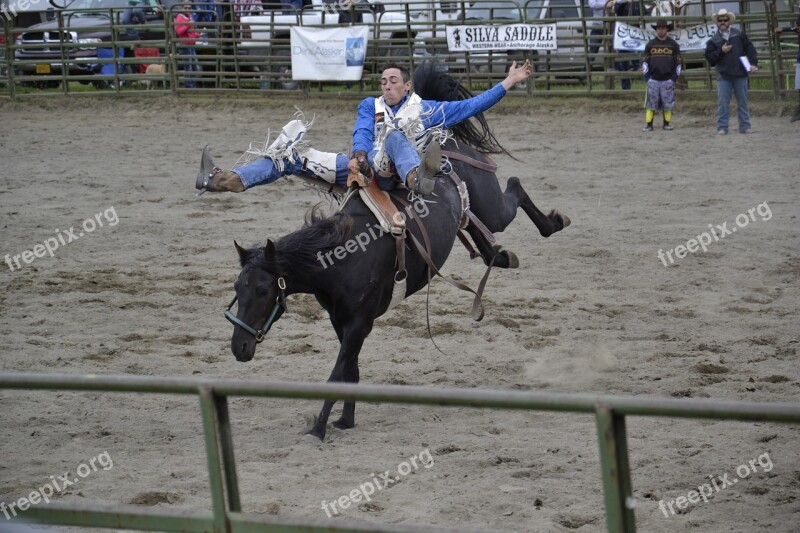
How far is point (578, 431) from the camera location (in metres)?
5.37

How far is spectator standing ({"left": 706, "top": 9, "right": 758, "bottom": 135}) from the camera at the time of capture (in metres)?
14.2

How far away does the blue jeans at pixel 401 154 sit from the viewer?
5812 mm

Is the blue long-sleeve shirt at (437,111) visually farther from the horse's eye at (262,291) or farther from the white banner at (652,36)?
the white banner at (652,36)

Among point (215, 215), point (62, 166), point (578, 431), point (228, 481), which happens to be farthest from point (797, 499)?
point (62, 166)

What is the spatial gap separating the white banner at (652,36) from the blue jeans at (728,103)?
2217 millimetres

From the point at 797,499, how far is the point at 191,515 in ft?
9.10

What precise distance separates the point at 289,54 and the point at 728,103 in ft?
26.5

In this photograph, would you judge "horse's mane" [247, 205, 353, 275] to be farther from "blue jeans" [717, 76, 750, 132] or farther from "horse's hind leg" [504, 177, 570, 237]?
"blue jeans" [717, 76, 750, 132]

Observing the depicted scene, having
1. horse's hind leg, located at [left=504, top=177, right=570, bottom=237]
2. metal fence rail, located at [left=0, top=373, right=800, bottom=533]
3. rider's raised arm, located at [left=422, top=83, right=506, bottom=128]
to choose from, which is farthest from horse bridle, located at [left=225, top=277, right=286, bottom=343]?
horse's hind leg, located at [left=504, top=177, right=570, bottom=237]

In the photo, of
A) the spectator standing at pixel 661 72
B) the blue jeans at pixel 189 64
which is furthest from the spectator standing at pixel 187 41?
the spectator standing at pixel 661 72

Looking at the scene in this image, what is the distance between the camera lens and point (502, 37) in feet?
56.5

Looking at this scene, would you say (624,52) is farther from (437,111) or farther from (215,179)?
(215,179)

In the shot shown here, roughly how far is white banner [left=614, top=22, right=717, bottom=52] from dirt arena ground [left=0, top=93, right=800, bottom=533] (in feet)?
11.4

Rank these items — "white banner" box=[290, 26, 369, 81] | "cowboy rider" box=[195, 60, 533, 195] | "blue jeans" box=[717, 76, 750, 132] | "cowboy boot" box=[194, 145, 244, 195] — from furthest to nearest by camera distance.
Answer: "white banner" box=[290, 26, 369, 81] → "blue jeans" box=[717, 76, 750, 132] → "cowboy boot" box=[194, 145, 244, 195] → "cowboy rider" box=[195, 60, 533, 195]
